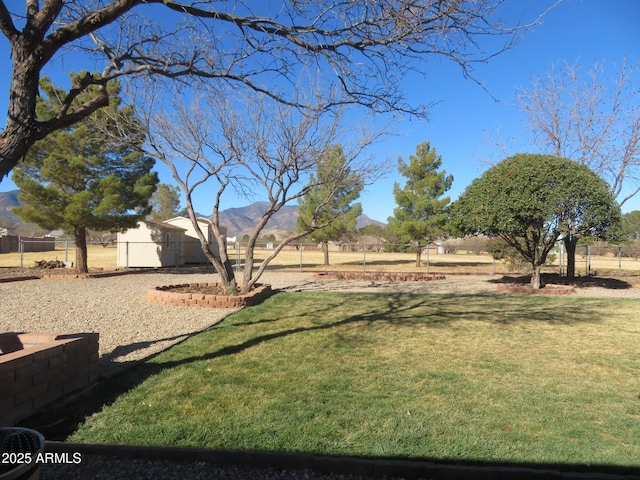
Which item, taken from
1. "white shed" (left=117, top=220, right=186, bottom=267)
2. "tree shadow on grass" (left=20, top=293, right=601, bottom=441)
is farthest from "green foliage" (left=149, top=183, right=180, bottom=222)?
"tree shadow on grass" (left=20, top=293, right=601, bottom=441)

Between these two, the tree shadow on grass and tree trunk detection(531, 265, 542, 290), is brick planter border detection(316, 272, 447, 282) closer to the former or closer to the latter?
tree trunk detection(531, 265, 542, 290)

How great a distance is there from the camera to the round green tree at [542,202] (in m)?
13.0

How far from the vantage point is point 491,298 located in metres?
12.3

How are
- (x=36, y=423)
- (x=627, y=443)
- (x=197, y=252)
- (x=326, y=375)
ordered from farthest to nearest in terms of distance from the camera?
1. (x=197, y=252)
2. (x=326, y=375)
3. (x=36, y=423)
4. (x=627, y=443)

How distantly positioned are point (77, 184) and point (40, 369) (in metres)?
15.0

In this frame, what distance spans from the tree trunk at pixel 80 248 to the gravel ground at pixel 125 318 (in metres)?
1.98

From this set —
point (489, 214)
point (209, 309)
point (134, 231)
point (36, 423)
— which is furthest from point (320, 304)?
point (134, 231)

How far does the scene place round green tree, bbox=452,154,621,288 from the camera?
12969 mm

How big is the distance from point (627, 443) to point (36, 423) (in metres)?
4.59

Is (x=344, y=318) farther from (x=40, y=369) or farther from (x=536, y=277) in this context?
(x=536, y=277)

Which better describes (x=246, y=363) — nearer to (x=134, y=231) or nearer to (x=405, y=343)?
(x=405, y=343)

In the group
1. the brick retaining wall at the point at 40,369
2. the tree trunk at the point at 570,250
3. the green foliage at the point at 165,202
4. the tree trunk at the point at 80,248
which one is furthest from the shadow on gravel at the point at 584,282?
the green foliage at the point at 165,202

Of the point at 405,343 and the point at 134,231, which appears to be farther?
the point at 134,231

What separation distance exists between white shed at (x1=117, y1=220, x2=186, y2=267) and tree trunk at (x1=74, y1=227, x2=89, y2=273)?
15.7ft
